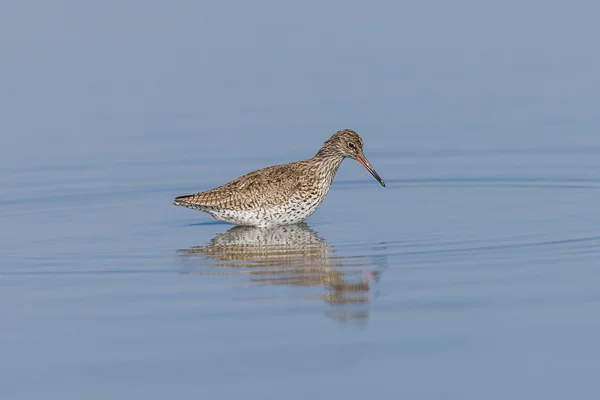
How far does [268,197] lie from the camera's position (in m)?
14.6

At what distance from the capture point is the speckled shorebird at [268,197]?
14609 millimetres

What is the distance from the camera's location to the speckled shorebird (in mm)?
14609

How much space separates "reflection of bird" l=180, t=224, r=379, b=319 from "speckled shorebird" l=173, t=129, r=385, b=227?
5.7 inches

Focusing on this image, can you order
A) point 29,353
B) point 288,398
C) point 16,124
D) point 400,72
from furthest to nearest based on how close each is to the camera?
point 400,72, point 16,124, point 29,353, point 288,398

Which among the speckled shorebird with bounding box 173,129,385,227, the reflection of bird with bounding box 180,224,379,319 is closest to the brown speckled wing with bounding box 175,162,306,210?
the speckled shorebird with bounding box 173,129,385,227

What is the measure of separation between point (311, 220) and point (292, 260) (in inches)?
95.9

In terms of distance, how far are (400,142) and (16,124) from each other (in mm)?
5453

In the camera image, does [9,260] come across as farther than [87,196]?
No

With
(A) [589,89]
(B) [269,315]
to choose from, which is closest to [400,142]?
(A) [589,89]

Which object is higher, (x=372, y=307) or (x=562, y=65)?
(x=562, y=65)

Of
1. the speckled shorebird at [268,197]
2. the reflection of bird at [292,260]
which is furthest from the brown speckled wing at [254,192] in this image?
the reflection of bird at [292,260]

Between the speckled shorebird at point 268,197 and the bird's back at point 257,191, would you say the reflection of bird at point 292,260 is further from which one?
the bird's back at point 257,191

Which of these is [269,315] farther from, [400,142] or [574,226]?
[400,142]

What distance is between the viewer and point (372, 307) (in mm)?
10570
